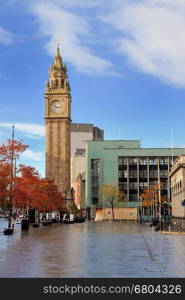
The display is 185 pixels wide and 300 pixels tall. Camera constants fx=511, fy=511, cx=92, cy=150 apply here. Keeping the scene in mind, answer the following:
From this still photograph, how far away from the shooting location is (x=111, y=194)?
5517 inches

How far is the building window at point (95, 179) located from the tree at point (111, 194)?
35.4 feet

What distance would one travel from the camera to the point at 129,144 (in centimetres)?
16325

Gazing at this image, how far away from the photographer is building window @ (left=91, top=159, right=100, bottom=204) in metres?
156

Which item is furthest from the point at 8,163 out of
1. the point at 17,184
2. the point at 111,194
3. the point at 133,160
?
the point at 133,160

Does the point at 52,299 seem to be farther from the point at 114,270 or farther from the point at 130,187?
the point at 130,187

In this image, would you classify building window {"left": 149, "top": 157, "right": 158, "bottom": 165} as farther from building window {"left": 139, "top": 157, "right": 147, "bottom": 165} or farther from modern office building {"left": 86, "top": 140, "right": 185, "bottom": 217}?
building window {"left": 139, "top": 157, "right": 147, "bottom": 165}

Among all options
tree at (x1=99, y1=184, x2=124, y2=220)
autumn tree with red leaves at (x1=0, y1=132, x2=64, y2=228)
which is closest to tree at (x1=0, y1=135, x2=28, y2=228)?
autumn tree with red leaves at (x1=0, y1=132, x2=64, y2=228)

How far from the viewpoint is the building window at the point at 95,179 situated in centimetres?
15562

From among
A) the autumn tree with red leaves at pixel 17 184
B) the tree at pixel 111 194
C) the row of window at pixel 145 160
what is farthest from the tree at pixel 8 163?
Result: the row of window at pixel 145 160

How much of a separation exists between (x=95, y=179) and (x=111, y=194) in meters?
17.2

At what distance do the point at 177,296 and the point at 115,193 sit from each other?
125 meters

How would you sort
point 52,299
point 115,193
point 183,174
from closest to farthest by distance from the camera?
point 52,299, point 183,174, point 115,193

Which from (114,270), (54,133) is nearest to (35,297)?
(114,270)

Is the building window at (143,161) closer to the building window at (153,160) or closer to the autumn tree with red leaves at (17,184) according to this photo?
the building window at (153,160)
